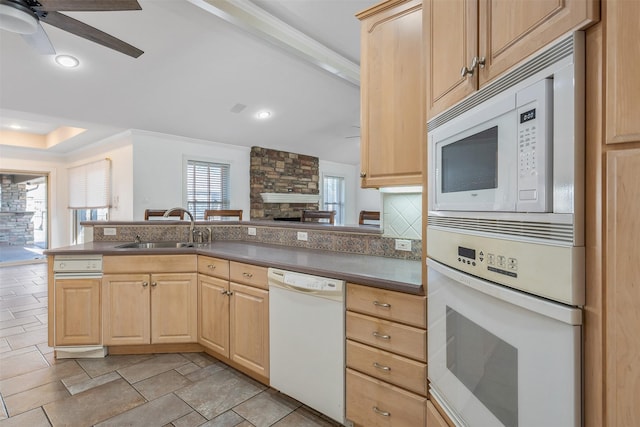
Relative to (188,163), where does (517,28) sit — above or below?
below

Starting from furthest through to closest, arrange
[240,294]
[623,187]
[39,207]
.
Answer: [39,207] → [240,294] → [623,187]

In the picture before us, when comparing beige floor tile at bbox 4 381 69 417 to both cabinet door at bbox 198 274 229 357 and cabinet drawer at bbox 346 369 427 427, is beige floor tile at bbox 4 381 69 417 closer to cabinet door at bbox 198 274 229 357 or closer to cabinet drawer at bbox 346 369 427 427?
cabinet door at bbox 198 274 229 357

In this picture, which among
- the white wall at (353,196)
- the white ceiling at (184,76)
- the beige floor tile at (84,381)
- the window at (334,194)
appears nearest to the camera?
the beige floor tile at (84,381)

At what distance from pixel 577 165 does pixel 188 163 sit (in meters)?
5.57

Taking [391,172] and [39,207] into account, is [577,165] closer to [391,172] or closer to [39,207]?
[391,172]

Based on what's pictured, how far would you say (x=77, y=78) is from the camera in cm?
349

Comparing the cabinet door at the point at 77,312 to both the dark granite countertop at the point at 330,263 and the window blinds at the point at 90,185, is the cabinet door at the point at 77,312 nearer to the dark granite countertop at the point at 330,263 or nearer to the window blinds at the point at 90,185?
the dark granite countertop at the point at 330,263

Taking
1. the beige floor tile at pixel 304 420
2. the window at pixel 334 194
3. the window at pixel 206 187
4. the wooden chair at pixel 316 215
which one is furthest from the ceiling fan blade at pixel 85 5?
the window at pixel 334 194

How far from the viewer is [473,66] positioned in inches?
41.4

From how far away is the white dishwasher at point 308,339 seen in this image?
1.68m

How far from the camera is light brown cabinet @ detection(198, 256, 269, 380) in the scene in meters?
2.05

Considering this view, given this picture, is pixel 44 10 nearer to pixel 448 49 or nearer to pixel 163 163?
pixel 448 49

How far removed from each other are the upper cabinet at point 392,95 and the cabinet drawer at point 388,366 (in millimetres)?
863

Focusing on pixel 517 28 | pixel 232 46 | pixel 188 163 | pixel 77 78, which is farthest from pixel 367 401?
pixel 188 163
